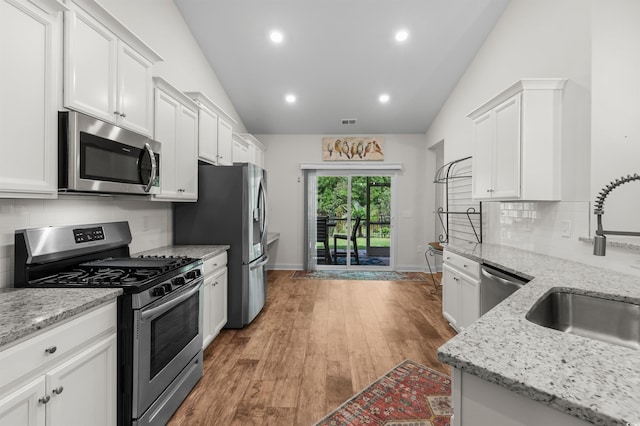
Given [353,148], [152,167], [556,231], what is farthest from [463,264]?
[353,148]

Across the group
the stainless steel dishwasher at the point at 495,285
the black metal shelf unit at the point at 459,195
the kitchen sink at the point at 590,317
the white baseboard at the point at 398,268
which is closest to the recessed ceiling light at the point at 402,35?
the black metal shelf unit at the point at 459,195

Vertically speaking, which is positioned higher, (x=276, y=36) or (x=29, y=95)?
(x=276, y=36)

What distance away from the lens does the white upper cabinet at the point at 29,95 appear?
1.29 metres

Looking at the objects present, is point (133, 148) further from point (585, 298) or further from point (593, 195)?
point (593, 195)

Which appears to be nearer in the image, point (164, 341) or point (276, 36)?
point (164, 341)

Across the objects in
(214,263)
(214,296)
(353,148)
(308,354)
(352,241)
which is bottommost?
(308,354)

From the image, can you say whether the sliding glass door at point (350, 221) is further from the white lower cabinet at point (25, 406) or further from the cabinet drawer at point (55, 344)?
the white lower cabinet at point (25, 406)

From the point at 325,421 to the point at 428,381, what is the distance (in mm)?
876

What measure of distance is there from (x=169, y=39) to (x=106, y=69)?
1.87 metres

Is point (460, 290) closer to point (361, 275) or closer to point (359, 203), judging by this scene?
point (361, 275)

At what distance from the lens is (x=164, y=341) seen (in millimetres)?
1841

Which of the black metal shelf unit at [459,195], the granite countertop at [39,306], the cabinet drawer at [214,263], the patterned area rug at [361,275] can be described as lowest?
the patterned area rug at [361,275]

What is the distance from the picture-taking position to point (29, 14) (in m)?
1.38

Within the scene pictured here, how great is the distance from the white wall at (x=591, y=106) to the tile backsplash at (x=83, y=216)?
355 centimetres
